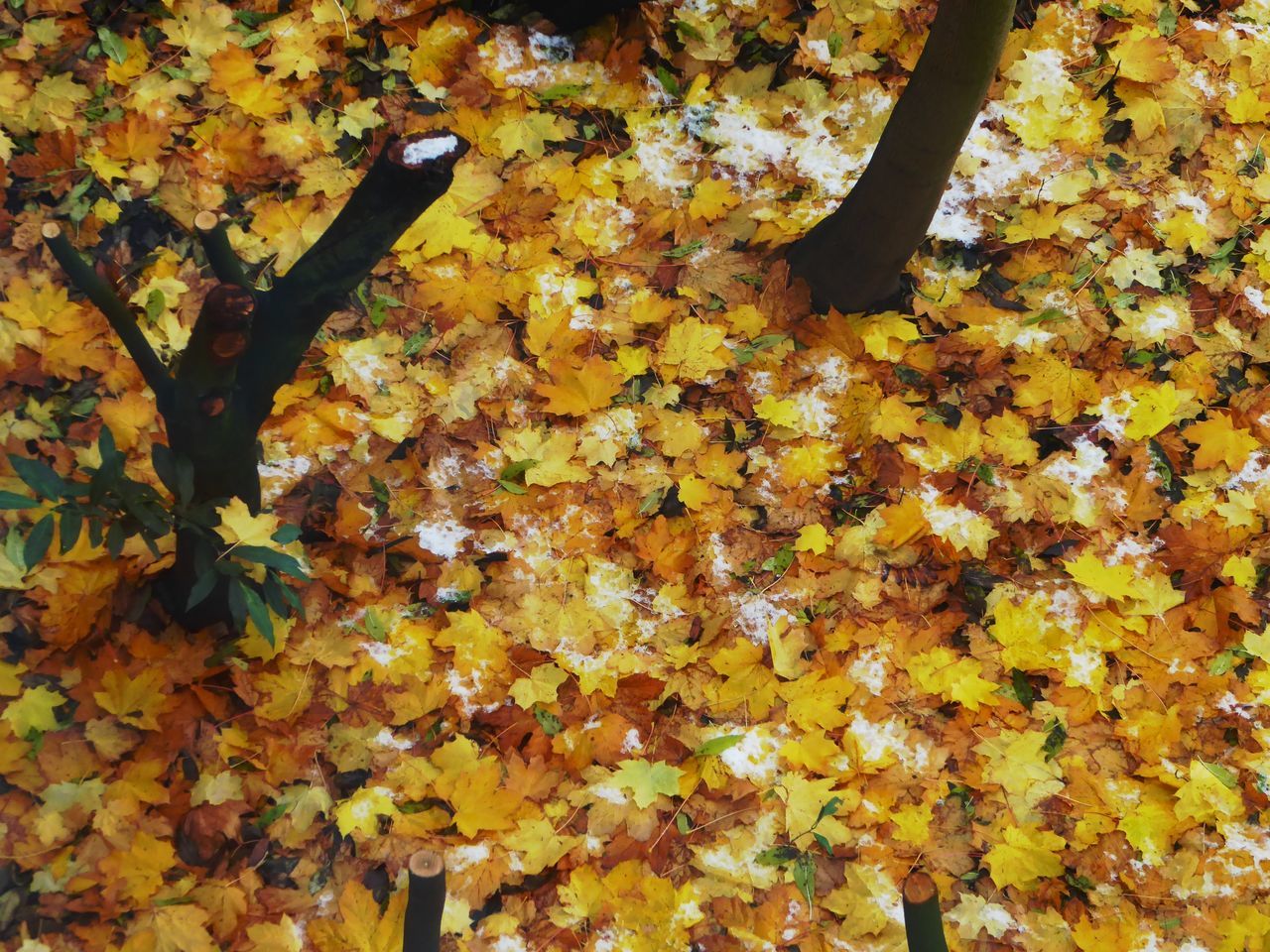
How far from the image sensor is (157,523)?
190cm

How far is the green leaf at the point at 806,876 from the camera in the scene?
83.4 inches

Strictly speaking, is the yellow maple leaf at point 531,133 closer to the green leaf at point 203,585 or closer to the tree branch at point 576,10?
the tree branch at point 576,10

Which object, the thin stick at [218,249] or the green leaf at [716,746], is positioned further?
the green leaf at [716,746]

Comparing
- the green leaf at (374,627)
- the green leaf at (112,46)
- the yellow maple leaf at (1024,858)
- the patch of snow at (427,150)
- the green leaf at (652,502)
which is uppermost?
the patch of snow at (427,150)

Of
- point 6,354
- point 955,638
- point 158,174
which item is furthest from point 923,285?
point 6,354

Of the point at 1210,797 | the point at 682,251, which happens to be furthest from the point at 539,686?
the point at 1210,797

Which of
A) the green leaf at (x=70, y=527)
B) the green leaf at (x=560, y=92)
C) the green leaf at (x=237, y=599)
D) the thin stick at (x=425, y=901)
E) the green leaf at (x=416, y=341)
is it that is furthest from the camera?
the green leaf at (x=560, y=92)

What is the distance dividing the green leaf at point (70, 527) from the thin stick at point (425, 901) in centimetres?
88

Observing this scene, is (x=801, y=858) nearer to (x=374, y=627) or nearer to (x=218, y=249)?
(x=374, y=627)

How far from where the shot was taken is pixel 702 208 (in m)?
3.06

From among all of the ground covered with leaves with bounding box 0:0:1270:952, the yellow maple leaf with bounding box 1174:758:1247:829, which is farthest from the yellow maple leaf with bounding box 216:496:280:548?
the yellow maple leaf with bounding box 1174:758:1247:829

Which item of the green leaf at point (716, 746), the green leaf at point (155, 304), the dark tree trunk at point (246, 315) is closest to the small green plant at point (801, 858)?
the green leaf at point (716, 746)

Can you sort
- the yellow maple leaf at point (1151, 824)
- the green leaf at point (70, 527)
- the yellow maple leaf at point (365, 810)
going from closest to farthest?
the green leaf at point (70, 527) < the yellow maple leaf at point (365, 810) < the yellow maple leaf at point (1151, 824)

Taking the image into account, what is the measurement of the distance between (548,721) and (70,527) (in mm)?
1118
